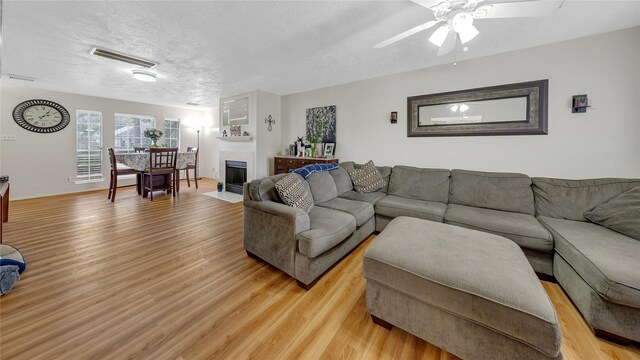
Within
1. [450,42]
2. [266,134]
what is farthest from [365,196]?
[266,134]

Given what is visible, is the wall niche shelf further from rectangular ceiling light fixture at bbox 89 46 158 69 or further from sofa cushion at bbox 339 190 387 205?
sofa cushion at bbox 339 190 387 205

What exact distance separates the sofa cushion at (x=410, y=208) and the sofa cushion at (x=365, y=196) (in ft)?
0.30

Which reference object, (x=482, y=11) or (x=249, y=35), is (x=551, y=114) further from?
(x=249, y=35)

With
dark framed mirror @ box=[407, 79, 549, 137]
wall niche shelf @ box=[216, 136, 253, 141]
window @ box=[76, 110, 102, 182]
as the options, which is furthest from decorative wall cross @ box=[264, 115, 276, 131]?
window @ box=[76, 110, 102, 182]

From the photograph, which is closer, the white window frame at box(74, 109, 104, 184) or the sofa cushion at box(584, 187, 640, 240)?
the sofa cushion at box(584, 187, 640, 240)

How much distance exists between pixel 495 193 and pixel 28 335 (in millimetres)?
3967

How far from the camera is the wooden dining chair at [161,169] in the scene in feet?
14.8

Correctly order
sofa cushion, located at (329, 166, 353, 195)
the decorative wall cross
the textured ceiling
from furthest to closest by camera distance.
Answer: the decorative wall cross
sofa cushion, located at (329, 166, 353, 195)
the textured ceiling

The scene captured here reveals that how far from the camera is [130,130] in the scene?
19.7ft

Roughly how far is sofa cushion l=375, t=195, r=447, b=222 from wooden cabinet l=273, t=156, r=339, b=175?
171 centimetres

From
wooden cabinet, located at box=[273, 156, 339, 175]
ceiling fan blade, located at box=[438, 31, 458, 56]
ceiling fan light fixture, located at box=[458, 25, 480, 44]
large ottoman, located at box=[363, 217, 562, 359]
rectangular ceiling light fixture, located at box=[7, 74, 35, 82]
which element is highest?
rectangular ceiling light fixture, located at box=[7, 74, 35, 82]

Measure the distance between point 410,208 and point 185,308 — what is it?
7.48 feet

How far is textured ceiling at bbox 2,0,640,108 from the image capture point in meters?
2.02

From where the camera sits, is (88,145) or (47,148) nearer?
(47,148)
